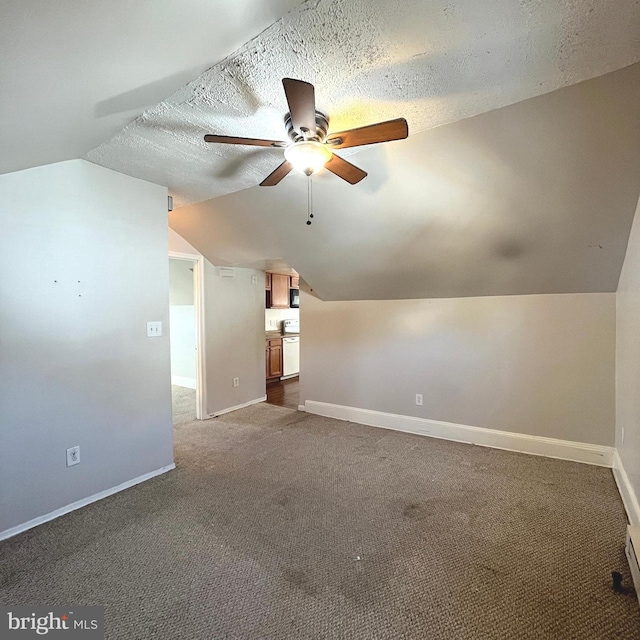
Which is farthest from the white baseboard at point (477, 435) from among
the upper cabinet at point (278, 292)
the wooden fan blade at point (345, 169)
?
the wooden fan blade at point (345, 169)

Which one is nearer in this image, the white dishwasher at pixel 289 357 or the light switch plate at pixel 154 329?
the light switch plate at pixel 154 329

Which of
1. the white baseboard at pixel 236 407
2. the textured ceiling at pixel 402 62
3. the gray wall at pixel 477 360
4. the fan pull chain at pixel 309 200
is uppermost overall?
the textured ceiling at pixel 402 62

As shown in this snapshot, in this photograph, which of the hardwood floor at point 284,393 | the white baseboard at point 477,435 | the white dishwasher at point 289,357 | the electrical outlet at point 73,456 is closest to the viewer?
the electrical outlet at point 73,456

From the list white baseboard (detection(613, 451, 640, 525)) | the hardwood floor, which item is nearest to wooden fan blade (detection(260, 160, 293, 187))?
white baseboard (detection(613, 451, 640, 525))

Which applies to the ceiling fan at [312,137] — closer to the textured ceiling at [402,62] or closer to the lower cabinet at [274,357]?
the textured ceiling at [402,62]

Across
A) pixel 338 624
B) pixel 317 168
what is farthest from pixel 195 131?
pixel 338 624

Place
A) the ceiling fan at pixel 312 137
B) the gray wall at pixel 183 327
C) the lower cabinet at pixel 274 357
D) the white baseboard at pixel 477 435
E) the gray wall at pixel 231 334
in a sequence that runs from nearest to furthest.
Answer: the ceiling fan at pixel 312 137, the white baseboard at pixel 477 435, the gray wall at pixel 231 334, the gray wall at pixel 183 327, the lower cabinet at pixel 274 357

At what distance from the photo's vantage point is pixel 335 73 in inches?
58.4

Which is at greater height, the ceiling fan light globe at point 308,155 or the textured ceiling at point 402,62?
the textured ceiling at point 402,62

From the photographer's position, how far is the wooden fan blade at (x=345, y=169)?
182 centimetres

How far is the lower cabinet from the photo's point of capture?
6.09m

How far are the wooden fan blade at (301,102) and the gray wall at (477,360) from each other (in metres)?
2.49

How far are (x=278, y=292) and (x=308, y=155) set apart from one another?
4.68m

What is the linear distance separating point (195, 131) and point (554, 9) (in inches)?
67.4
